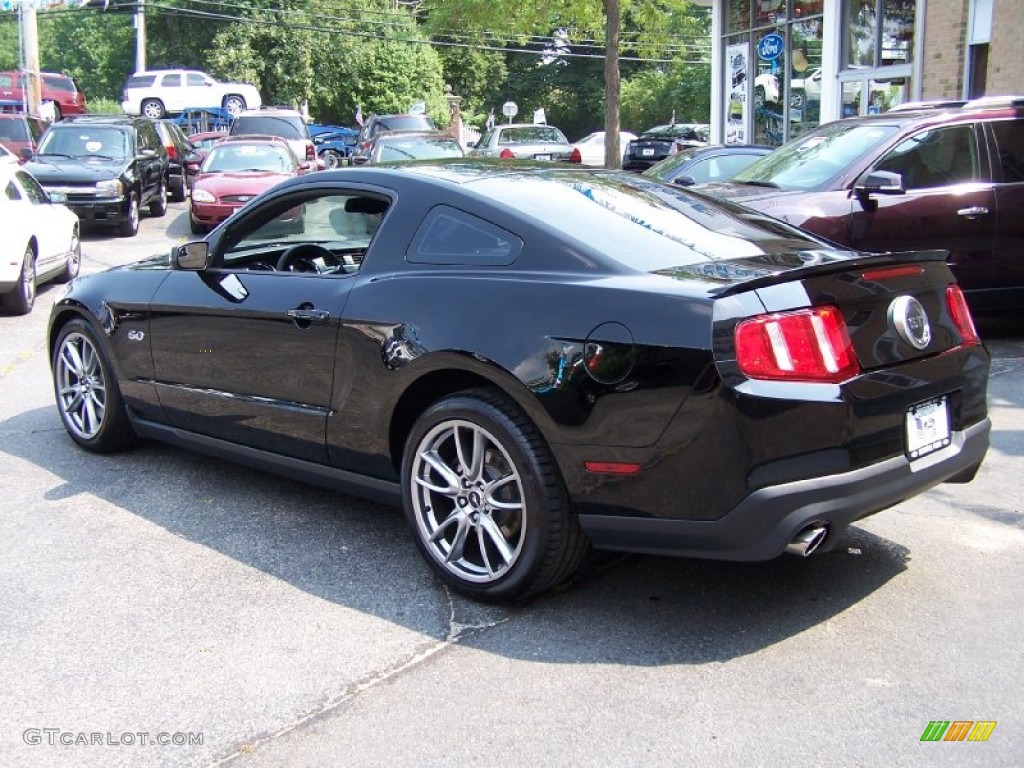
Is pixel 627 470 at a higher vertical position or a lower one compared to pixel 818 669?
higher

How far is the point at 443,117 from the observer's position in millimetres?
52188

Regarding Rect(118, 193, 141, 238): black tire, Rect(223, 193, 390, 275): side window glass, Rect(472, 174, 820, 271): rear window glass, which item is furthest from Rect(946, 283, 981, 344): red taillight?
Rect(118, 193, 141, 238): black tire

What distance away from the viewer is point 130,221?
17.7 metres

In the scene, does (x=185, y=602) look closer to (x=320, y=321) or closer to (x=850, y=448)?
(x=320, y=321)

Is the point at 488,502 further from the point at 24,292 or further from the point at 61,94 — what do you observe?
the point at 61,94

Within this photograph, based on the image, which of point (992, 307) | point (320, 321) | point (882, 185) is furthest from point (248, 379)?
point (992, 307)

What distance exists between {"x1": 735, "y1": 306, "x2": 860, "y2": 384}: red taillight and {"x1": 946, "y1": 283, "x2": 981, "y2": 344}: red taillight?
0.79m

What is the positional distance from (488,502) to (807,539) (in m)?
1.11

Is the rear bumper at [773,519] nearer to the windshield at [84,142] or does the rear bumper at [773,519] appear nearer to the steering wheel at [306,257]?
the steering wheel at [306,257]

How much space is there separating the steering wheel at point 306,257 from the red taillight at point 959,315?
2.85m

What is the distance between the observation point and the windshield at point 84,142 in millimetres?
18156

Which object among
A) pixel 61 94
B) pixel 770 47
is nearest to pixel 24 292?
pixel 770 47

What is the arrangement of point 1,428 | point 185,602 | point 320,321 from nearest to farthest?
point 185,602 → point 320,321 → point 1,428

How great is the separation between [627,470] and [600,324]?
1.59 ft
